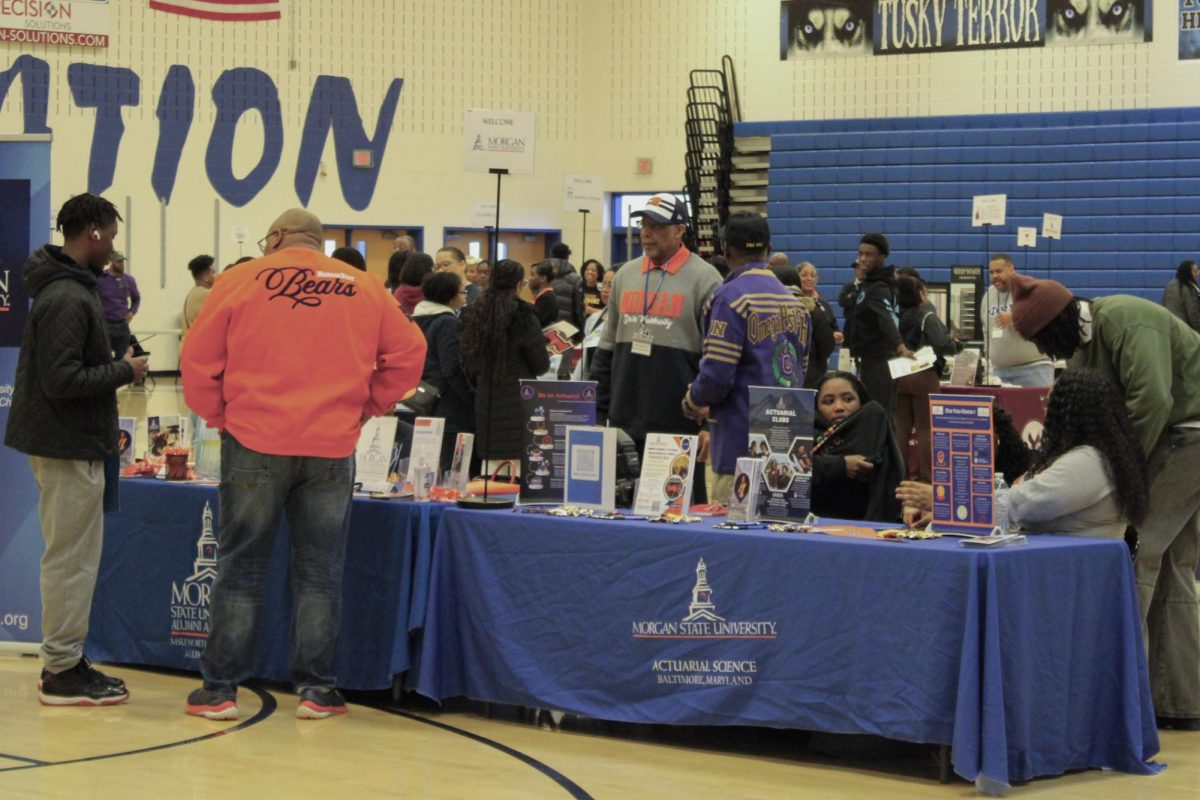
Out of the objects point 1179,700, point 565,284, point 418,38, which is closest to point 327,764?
point 1179,700

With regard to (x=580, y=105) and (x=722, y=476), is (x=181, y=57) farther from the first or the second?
(x=722, y=476)

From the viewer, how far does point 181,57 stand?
645 inches

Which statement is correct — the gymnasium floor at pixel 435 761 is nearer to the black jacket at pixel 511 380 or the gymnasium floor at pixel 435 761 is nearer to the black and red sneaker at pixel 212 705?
the black and red sneaker at pixel 212 705

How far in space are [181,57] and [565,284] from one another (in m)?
6.66

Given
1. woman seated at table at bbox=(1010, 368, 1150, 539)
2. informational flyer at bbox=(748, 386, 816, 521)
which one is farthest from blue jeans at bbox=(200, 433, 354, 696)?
woman seated at table at bbox=(1010, 368, 1150, 539)

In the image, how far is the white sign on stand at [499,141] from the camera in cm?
628

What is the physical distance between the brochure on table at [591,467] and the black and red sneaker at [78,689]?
1555 millimetres

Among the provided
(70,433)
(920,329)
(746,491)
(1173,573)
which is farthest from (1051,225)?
(70,433)

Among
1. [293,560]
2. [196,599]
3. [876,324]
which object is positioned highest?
[876,324]

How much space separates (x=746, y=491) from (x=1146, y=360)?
123cm

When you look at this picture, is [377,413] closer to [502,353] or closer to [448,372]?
[502,353]

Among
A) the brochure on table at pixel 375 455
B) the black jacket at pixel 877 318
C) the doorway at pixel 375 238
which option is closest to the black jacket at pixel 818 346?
the black jacket at pixel 877 318

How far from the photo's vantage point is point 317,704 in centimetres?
474

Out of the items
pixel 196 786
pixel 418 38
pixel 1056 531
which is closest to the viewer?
pixel 196 786
